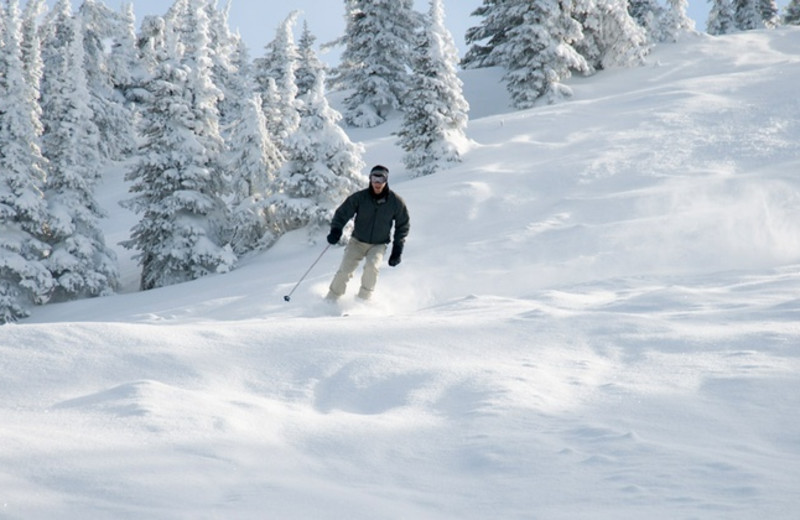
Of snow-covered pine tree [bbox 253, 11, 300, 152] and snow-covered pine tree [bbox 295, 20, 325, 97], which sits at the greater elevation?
snow-covered pine tree [bbox 295, 20, 325, 97]

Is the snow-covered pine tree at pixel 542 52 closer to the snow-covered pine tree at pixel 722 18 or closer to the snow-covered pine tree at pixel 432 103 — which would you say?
the snow-covered pine tree at pixel 432 103

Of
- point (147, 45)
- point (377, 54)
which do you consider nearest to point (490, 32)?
point (377, 54)

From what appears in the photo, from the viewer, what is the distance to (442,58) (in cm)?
1952

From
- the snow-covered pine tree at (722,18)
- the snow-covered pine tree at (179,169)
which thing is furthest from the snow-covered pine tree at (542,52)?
the snow-covered pine tree at (722,18)

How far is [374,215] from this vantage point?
9430mm

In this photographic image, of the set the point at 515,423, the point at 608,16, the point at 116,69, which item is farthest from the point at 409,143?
the point at 116,69

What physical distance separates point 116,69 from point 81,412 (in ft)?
156

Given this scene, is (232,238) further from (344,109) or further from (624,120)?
(344,109)

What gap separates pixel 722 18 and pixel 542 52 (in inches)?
1201

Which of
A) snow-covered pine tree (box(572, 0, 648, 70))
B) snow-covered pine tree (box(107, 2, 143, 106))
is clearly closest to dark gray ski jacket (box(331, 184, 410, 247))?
snow-covered pine tree (box(572, 0, 648, 70))

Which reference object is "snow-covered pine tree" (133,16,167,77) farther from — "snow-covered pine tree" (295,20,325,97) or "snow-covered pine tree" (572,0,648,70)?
"snow-covered pine tree" (572,0,648,70)

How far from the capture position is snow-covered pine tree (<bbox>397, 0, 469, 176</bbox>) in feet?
62.5

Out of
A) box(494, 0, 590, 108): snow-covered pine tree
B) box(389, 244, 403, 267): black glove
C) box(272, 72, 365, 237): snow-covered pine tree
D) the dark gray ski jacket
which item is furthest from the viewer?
box(494, 0, 590, 108): snow-covered pine tree

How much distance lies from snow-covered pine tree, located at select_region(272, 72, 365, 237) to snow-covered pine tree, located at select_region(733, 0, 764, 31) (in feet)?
150
